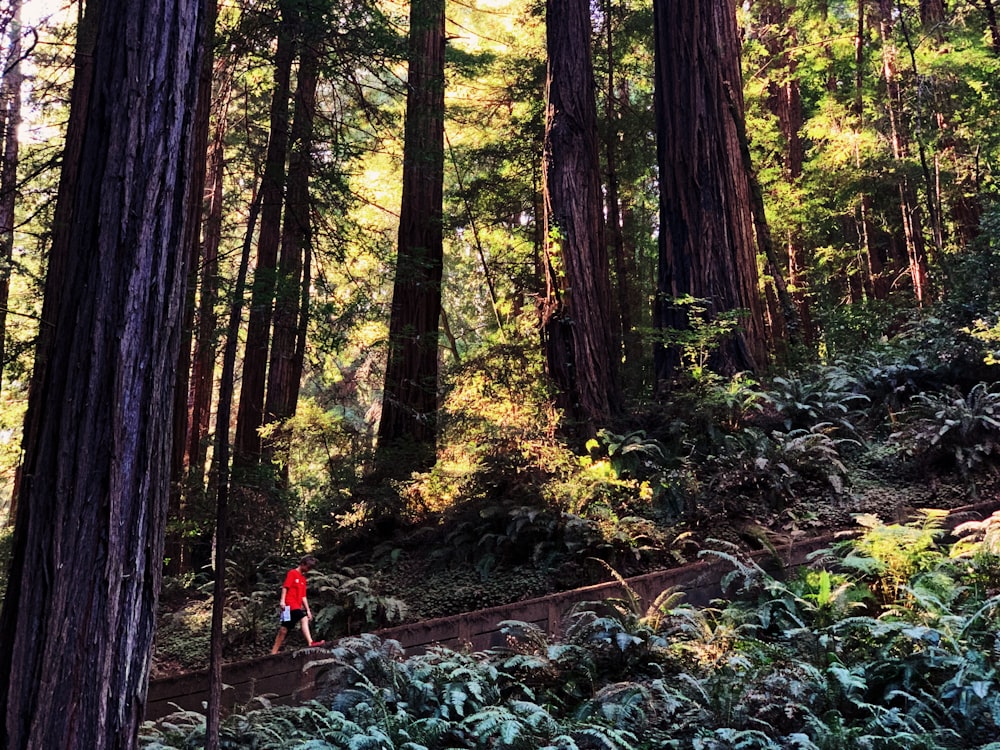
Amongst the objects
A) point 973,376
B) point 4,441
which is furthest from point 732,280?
point 4,441

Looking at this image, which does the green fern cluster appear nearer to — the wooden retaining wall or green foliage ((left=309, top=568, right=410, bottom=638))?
the wooden retaining wall

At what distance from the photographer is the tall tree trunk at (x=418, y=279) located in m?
10.8

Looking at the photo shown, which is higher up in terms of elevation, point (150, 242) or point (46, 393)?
point (150, 242)

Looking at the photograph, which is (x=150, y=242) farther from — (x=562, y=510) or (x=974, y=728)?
(x=562, y=510)

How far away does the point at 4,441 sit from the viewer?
45.5 ft

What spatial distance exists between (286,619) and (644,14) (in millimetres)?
12101

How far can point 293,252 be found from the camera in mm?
13312

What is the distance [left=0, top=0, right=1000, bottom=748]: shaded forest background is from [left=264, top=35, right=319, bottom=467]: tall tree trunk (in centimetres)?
8

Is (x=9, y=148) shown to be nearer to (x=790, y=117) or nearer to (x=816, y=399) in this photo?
(x=816, y=399)

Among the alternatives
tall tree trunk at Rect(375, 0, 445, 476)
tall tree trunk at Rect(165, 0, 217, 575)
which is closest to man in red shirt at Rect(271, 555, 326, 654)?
tall tree trunk at Rect(165, 0, 217, 575)

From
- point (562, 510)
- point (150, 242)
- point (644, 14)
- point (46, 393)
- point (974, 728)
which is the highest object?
point (644, 14)

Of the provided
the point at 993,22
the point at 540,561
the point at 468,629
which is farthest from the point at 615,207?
the point at 468,629

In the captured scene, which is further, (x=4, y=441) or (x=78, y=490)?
(x=4, y=441)

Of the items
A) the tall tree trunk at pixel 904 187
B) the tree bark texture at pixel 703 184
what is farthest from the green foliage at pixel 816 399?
the tall tree trunk at pixel 904 187
